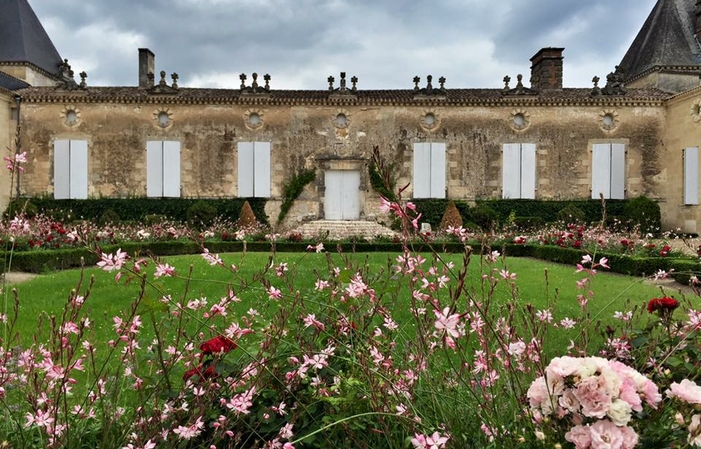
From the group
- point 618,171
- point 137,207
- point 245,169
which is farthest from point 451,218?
point 137,207

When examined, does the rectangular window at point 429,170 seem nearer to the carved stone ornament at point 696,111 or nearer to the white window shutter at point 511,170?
the white window shutter at point 511,170

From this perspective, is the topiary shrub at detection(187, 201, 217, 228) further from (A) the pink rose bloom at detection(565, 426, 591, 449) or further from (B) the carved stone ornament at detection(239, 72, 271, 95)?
(A) the pink rose bloom at detection(565, 426, 591, 449)

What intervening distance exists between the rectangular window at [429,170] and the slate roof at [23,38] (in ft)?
46.2

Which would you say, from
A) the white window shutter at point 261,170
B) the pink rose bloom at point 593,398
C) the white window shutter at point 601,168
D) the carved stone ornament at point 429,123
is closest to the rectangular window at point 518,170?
the white window shutter at point 601,168

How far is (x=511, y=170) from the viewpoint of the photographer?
16.0 m

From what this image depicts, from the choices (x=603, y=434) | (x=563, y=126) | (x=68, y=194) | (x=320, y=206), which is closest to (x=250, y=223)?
(x=320, y=206)

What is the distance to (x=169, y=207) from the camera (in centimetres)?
1563

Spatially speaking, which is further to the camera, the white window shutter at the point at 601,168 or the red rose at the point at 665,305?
the white window shutter at the point at 601,168

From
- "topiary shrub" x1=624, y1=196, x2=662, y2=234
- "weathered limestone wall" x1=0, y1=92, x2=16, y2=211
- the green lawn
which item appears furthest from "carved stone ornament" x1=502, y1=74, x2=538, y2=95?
"weathered limestone wall" x1=0, y1=92, x2=16, y2=211

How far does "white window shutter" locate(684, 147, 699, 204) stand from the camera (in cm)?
1443

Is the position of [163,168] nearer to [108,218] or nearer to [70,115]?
[108,218]

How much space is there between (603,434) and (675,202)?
17192 millimetres

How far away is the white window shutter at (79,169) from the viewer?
15.7 m

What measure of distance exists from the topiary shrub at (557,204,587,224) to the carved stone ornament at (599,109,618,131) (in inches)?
119
